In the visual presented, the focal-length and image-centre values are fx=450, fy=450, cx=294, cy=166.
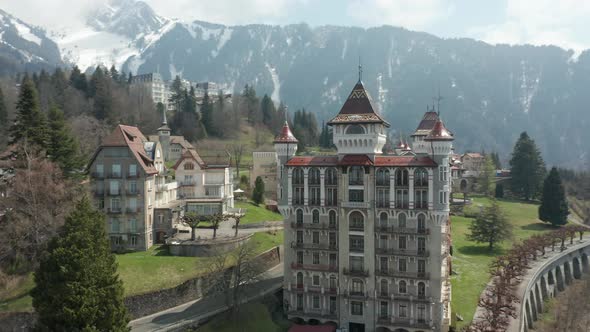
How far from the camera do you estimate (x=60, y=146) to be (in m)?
52.5

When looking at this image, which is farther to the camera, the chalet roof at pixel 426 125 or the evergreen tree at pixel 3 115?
the evergreen tree at pixel 3 115

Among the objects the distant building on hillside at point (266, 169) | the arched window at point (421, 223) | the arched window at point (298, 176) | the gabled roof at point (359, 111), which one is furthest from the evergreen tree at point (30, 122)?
the distant building on hillside at point (266, 169)

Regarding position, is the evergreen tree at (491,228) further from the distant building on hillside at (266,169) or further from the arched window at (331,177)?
the distant building on hillside at (266,169)

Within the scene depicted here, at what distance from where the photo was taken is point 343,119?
4847cm

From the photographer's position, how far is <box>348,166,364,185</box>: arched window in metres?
47.8

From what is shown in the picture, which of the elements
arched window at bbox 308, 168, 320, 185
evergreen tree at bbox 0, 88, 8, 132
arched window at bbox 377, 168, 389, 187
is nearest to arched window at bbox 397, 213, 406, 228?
arched window at bbox 377, 168, 389, 187

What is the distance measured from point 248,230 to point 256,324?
21547 millimetres

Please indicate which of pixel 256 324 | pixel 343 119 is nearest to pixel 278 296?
pixel 256 324

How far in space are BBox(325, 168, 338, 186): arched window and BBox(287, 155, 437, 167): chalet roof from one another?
766 millimetres

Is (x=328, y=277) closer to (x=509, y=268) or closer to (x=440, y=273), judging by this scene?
(x=440, y=273)

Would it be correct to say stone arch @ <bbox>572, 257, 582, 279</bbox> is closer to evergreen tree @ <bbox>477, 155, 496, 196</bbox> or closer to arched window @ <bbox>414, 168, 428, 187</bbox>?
evergreen tree @ <bbox>477, 155, 496, 196</bbox>

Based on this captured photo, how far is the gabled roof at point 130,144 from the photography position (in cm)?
5612

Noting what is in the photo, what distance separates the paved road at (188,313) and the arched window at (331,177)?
15.1 meters

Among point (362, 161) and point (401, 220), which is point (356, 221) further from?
point (362, 161)
